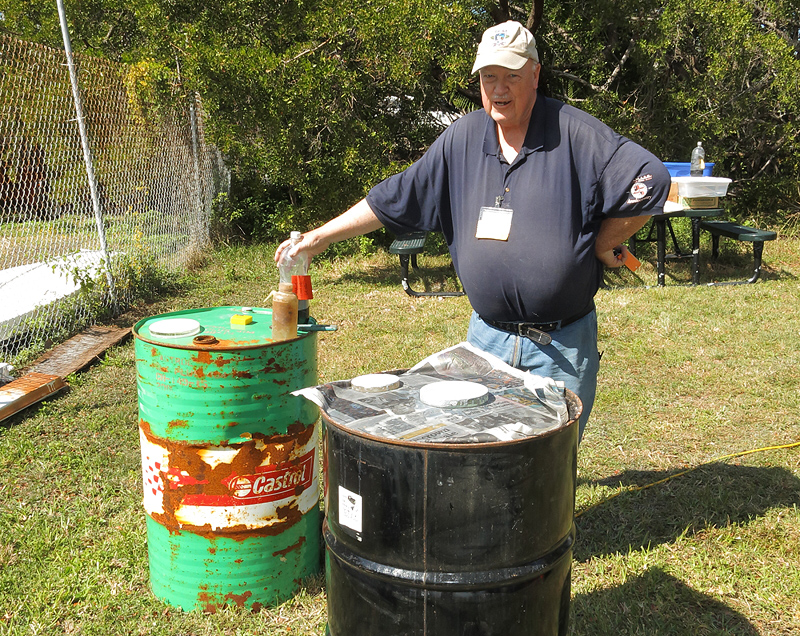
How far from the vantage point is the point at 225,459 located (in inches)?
108

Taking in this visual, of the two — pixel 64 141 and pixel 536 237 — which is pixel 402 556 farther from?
pixel 64 141

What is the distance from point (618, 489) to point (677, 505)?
33 cm

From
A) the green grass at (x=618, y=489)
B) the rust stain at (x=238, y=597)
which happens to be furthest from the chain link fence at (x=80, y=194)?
the rust stain at (x=238, y=597)

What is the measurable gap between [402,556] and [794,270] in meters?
9.65

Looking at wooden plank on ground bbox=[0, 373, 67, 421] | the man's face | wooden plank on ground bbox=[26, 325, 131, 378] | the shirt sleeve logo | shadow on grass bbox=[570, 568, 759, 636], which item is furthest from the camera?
wooden plank on ground bbox=[26, 325, 131, 378]

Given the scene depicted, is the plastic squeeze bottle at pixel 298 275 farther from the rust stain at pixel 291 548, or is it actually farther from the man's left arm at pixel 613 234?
the man's left arm at pixel 613 234

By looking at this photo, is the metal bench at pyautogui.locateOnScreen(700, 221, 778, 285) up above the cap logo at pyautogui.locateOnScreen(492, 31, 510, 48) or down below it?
below

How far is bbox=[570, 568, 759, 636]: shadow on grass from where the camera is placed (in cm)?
294

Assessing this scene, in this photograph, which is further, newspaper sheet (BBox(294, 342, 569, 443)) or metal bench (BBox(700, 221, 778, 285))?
metal bench (BBox(700, 221, 778, 285))

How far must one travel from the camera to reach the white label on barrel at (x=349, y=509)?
1986 millimetres

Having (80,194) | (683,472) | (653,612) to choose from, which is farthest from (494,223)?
(80,194)

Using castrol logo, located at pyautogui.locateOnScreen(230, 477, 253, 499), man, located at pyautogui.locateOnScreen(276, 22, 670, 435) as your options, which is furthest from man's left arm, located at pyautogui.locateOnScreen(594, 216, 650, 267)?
castrol logo, located at pyautogui.locateOnScreen(230, 477, 253, 499)

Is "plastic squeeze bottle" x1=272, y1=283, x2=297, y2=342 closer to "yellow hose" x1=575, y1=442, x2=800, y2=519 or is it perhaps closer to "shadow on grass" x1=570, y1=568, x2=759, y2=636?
"shadow on grass" x1=570, y1=568, x2=759, y2=636

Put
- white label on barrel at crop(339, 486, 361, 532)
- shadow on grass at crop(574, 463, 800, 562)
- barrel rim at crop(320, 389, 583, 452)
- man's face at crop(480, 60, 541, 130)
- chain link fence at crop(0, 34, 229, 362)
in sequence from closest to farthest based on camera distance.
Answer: barrel rim at crop(320, 389, 583, 452), white label on barrel at crop(339, 486, 361, 532), man's face at crop(480, 60, 541, 130), shadow on grass at crop(574, 463, 800, 562), chain link fence at crop(0, 34, 229, 362)
